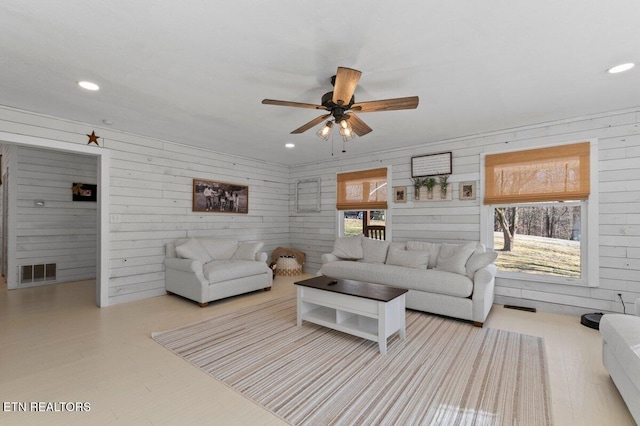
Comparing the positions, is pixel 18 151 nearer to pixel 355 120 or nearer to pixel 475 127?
pixel 355 120

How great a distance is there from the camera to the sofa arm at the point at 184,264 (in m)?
4.06

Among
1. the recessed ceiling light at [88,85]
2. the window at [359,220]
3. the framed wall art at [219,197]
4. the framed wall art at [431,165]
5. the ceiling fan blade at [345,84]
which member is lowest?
the window at [359,220]

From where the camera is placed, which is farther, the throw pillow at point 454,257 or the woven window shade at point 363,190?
the woven window shade at point 363,190

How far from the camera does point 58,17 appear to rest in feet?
6.02

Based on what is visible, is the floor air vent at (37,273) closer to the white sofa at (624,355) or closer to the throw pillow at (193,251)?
the throw pillow at (193,251)

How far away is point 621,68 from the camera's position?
2451mm

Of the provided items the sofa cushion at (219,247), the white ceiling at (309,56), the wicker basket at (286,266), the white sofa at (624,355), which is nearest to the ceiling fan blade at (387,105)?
the white ceiling at (309,56)

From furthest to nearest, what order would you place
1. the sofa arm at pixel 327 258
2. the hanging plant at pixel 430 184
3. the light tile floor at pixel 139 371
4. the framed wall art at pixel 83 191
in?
the framed wall art at pixel 83 191 → the sofa arm at pixel 327 258 → the hanging plant at pixel 430 184 → the light tile floor at pixel 139 371

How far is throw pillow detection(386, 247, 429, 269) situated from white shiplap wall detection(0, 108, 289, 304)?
10.0 ft

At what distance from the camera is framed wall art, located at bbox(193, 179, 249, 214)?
5.14 m

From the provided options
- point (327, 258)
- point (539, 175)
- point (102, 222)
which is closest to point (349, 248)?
point (327, 258)

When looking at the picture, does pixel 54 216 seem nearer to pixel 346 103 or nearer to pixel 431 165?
pixel 346 103

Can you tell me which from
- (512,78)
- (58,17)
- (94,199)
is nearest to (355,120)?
(512,78)

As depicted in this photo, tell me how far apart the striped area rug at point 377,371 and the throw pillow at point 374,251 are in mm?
1438
